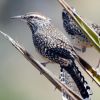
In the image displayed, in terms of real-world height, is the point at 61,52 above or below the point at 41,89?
above

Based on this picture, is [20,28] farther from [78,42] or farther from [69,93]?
[69,93]

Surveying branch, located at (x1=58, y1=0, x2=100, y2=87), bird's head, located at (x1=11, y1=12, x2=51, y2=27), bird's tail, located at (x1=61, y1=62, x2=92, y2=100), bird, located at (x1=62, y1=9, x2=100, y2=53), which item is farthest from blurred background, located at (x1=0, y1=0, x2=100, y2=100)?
branch, located at (x1=58, y1=0, x2=100, y2=87)

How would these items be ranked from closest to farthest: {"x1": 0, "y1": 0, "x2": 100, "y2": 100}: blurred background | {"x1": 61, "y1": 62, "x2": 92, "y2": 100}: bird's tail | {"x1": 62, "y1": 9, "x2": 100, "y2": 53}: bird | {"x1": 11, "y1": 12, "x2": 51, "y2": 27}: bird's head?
1. {"x1": 61, "y1": 62, "x2": 92, "y2": 100}: bird's tail
2. {"x1": 11, "y1": 12, "x2": 51, "y2": 27}: bird's head
3. {"x1": 62, "y1": 9, "x2": 100, "y2": 53}: bird
4. {"x1": 0, "y1": 0, "x2": 100, "y2": 100}: blurred background

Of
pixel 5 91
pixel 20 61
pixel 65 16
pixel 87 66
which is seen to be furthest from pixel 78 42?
pixel 20 61

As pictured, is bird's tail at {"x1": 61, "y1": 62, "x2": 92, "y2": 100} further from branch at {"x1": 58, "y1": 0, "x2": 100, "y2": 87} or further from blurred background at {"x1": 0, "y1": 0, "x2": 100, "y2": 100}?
blurred background at {"x1": 0, "y1": 0, "x2": 100, "y2": 100}

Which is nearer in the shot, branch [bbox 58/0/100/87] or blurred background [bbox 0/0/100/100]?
branch [bbox 58/0/100/87]

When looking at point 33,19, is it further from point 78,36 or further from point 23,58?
point 23,58

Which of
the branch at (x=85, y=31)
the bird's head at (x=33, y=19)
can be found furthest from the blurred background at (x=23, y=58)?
the branch at (x=85, y=31)
